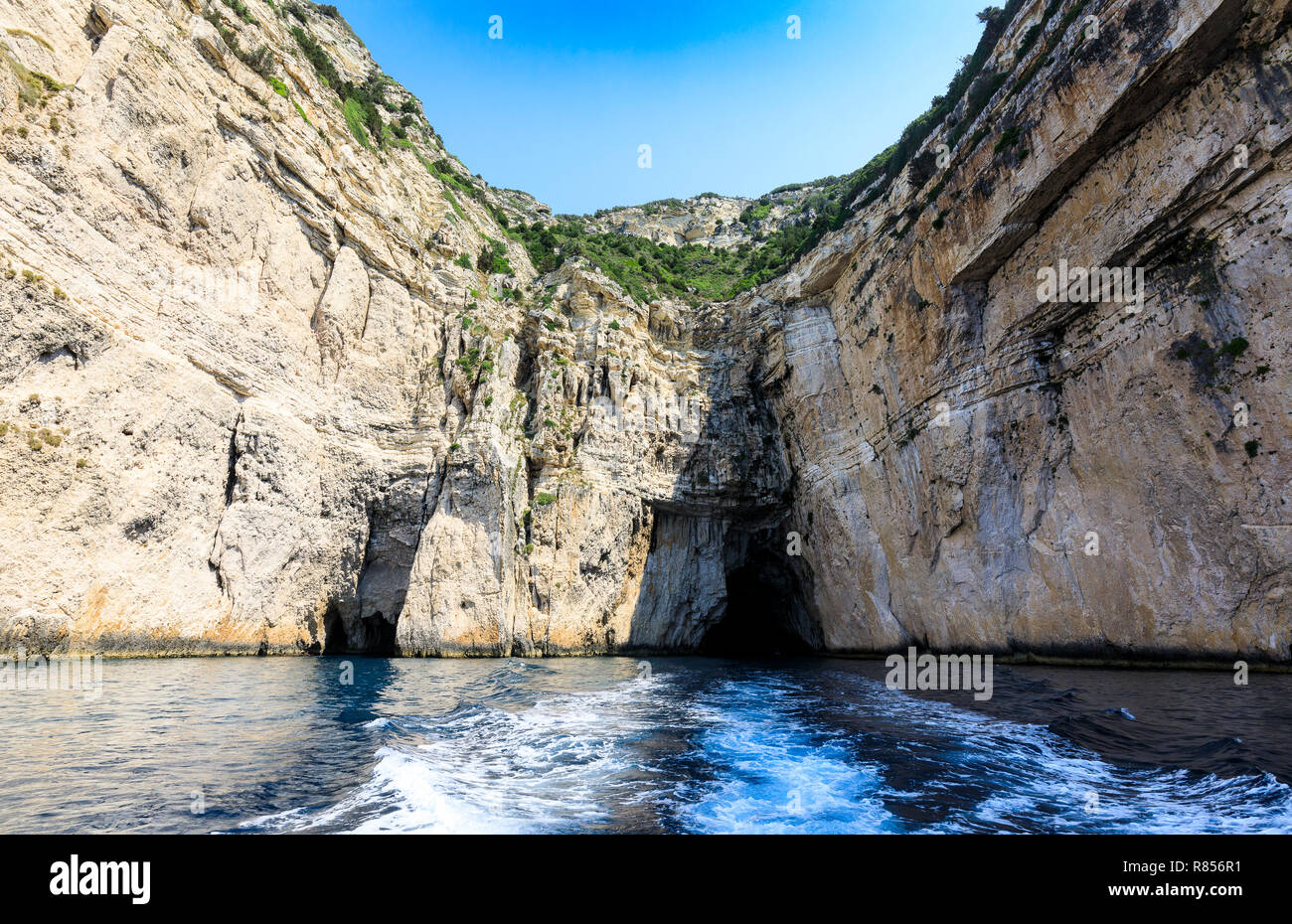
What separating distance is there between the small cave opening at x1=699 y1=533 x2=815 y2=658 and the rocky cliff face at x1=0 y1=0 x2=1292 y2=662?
42 centimetres

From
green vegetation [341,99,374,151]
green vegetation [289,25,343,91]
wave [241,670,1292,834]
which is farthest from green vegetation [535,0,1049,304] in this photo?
wave [241,670,1292,834]

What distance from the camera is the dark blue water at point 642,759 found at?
5.65 m

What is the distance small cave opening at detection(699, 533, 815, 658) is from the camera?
33.7m

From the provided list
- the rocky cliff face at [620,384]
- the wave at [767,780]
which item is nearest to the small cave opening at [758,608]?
the rocky cliff face at [620,384]

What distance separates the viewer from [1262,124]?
42.1 ft

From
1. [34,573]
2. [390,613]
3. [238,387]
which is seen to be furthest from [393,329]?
[34,573]

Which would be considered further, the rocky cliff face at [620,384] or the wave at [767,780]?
the rocky cliff face at [620,384]

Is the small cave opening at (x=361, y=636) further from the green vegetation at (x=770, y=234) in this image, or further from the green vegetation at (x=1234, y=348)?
the green vegetation at (x=1234, y=348)

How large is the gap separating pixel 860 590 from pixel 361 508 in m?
22.0

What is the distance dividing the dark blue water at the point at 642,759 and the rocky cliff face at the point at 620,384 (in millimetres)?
4849

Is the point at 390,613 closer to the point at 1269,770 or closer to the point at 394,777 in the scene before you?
the point at 394,777

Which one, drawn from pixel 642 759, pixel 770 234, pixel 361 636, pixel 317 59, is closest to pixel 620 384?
pixel 361 636

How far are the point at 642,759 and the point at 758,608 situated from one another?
31.8 m

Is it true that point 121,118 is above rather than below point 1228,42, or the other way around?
above
